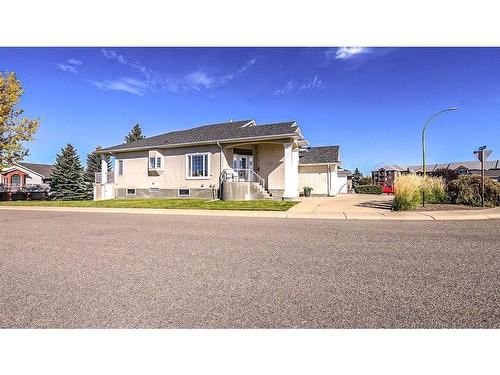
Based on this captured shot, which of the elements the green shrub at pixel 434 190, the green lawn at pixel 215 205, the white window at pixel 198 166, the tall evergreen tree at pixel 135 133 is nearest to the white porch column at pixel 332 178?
the green lawn at pixel 215 205

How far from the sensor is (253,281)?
3850 millimetres

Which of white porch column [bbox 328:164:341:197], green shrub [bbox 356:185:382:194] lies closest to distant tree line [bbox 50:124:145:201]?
white porch column [bbox 328:164:341:197]

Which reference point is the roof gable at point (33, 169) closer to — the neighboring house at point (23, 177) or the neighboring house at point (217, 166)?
the neighboring house at point (23, 177)

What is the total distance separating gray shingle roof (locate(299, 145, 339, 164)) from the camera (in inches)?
1022

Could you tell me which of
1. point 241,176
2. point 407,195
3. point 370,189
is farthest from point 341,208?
point 370,189

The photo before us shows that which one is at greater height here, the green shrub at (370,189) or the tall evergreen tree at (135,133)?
the tall evergreen tree at (135,133)

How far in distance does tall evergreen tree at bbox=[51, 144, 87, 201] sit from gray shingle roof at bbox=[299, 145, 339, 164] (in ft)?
93.0

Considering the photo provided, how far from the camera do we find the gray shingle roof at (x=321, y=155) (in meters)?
26.0

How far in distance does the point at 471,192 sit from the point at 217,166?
1479cm

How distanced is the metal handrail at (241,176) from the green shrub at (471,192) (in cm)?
1103

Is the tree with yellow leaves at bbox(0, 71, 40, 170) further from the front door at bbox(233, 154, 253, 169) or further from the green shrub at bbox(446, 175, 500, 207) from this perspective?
the green shrub at bbox(446, 175, 500, 207)

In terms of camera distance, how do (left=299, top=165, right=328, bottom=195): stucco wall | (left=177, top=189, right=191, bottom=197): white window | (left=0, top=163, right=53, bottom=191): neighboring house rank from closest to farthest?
1. (left=177, top=189, right=191, bottom=197): white window
2. (left=299, top=165, right=328, bottom=195): stucco wall
3. (left=0, top=163, right=53, bottom=191): neighboring house
